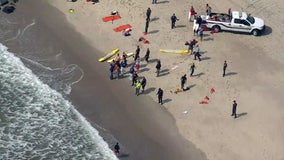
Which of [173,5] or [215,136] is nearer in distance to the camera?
[215,136]

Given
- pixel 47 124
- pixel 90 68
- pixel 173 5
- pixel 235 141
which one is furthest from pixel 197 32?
pixel 47 124

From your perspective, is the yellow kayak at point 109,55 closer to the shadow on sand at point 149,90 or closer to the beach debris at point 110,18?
the beach debris at point 110,18

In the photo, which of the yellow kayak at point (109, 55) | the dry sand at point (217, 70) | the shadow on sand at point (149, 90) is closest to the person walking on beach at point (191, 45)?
the dry sand at point (217, 70)

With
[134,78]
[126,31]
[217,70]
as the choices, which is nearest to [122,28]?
[126,31]

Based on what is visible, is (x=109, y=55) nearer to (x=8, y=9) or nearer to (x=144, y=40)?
(x=144, y=40)

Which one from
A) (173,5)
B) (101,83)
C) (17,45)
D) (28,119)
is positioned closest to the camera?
(28,119)

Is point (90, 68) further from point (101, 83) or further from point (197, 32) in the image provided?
point (197, 32)
